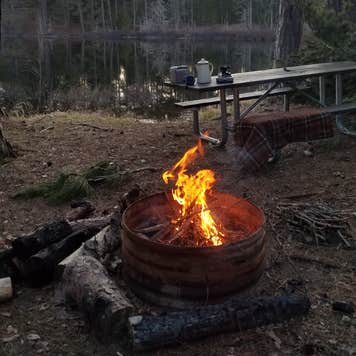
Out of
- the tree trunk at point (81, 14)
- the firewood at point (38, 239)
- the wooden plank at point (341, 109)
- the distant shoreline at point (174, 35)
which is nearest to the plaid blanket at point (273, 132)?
the wooden plank at point (341, 109)

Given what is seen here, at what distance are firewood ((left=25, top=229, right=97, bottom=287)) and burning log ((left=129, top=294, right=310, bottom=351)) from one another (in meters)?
0.88

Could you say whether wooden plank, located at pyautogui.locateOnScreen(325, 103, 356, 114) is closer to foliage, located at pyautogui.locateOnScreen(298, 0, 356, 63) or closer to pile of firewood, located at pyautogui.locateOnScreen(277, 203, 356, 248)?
foliage, located at pyautogui.locateOnScreen(298, 0, 356, 63)

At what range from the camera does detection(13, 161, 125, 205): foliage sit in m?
4.80

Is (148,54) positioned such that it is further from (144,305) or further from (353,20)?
(144,305)

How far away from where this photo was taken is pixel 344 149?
240 inches

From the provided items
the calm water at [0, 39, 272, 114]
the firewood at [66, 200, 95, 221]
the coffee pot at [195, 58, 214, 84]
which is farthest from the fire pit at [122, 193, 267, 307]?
the calm water at [0, 39, 272, 114]

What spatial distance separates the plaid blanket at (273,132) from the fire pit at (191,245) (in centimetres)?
179

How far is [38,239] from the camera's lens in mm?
3506

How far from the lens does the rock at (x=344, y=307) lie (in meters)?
3.05

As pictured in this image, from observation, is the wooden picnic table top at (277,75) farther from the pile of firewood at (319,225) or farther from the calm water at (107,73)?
the calm water at (107,73)

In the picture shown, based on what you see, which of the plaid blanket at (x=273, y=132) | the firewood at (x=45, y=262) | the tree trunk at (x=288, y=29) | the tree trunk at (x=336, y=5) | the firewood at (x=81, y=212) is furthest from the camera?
the tree trunk at (x=288, y=29)

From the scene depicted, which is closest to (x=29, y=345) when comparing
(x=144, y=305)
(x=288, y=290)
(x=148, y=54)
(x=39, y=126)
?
(x=144, y=305)

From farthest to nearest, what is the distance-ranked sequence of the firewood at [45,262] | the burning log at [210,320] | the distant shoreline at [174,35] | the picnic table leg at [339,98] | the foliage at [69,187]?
the distant shoreline at [174,35] → the picnic table leg at [339,98] → the foliage at [69,187] → the firewood at [45,262] → the burning log at [210,320]

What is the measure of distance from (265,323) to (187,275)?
20.9 inches
